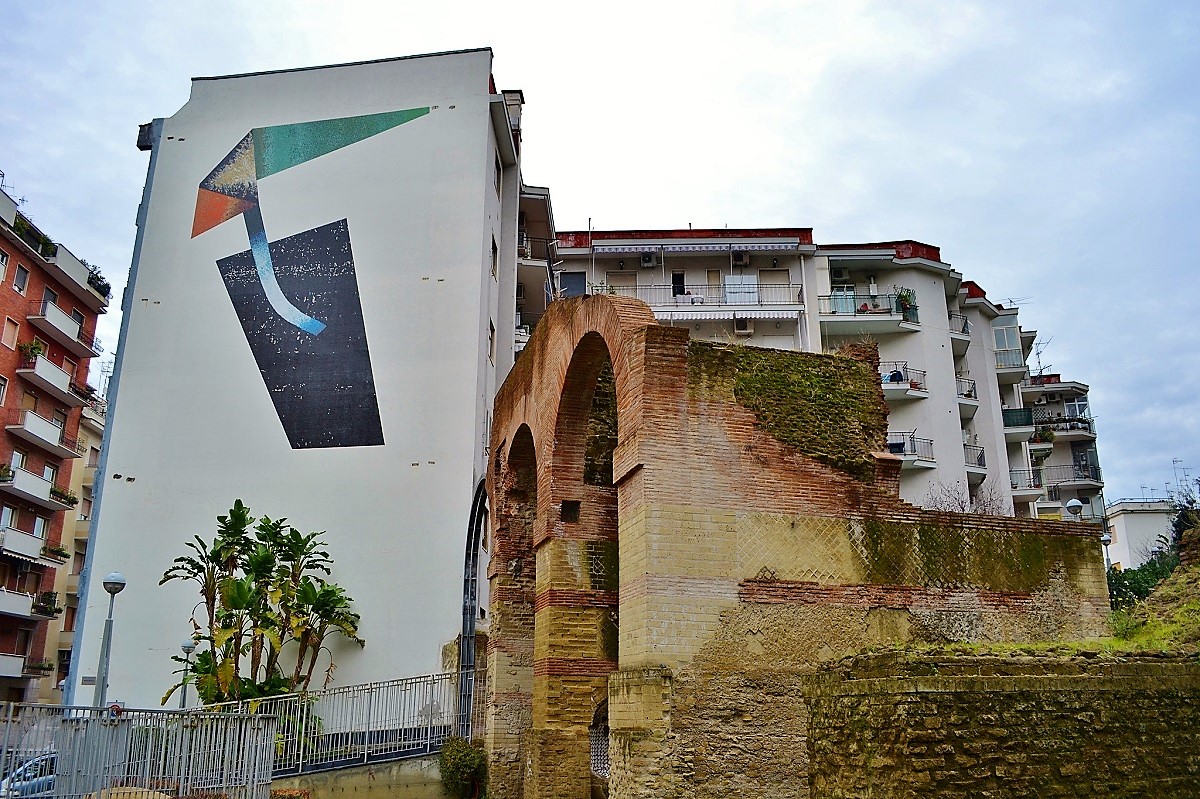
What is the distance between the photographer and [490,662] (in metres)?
15.0

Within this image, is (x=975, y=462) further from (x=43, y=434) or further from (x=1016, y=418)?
(x=43, y=434)

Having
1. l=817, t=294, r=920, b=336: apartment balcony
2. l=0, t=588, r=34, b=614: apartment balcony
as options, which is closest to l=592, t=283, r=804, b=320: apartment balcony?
l=817, t=294, r=920, b=336: apartment balcony

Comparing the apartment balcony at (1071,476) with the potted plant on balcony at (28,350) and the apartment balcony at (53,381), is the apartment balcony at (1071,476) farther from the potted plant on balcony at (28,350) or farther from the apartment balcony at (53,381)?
the potted plant on balcony at (28,350)

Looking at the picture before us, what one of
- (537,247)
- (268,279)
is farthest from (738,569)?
(537,247)

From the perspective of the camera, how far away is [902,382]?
1161 inches

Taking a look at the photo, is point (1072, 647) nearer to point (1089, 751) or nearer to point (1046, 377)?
point (1089, 751)

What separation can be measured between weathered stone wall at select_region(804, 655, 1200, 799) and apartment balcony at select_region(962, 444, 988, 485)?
24.5 meters

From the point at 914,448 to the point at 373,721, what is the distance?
63.4ft

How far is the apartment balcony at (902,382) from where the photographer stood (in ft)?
96.0

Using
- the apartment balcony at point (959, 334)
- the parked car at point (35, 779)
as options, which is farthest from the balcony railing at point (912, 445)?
the parked car at point (35, 779)

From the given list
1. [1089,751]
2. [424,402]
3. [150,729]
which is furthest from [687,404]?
[424,402]

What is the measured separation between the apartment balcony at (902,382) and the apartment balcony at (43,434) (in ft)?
85.3

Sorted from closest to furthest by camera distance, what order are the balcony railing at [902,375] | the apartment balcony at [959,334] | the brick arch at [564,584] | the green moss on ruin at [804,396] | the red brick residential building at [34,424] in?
1. the green moss on ruin at [804,396]
2. the brick arch at [564,584]
3. the red brick residential building at [34,424]
4. the balcony railing at [902,375]
5. the apartment balcony at [959,334]

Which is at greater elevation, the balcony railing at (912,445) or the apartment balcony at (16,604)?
the balcony railing at (912,445)
